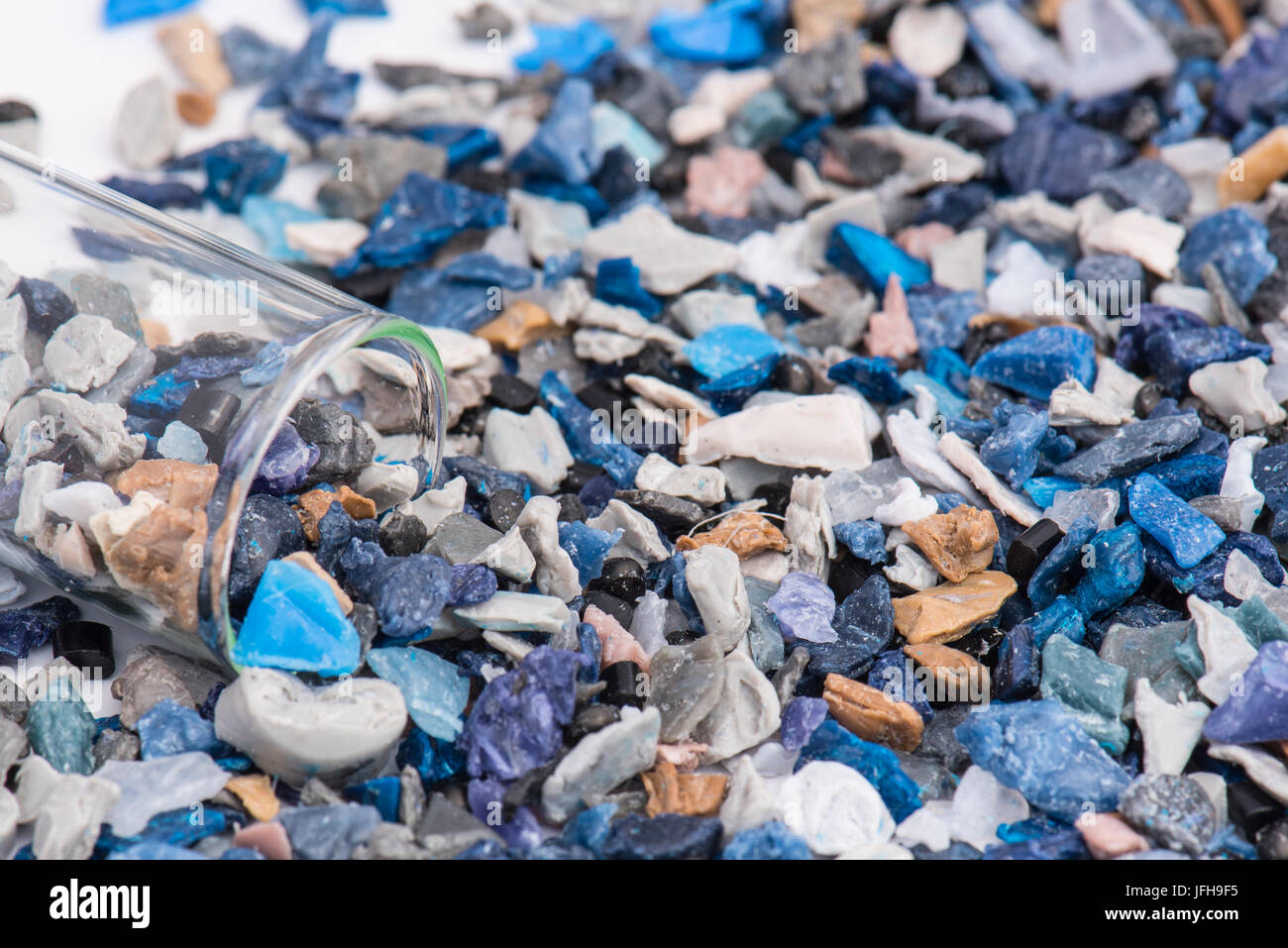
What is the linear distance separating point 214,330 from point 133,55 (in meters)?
1.03

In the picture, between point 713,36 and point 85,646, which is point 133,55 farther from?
point 85,646

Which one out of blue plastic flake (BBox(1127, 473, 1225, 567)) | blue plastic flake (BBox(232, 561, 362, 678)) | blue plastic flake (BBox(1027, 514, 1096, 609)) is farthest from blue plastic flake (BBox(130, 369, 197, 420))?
blue plastic flake (BBox(1127, 473, 1225, 567))

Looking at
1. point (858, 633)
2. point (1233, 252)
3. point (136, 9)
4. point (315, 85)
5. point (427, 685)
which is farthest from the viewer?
point (136, 9)

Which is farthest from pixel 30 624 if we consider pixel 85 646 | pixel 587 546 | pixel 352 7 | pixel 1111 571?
pixel 352 7

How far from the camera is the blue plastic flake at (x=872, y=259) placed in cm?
164

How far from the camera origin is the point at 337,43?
82.5 inches

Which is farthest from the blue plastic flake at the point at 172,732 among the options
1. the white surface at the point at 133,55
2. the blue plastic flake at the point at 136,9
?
the blue plastic flake at the point at 136,9

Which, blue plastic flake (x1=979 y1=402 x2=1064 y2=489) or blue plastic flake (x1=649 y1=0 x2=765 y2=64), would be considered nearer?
blue plastic flake (x1=979 y1=402 x2=1064 y2=489)

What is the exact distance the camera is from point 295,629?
40.8 inches

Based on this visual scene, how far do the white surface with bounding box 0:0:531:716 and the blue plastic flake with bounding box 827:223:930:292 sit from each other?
767 millimetres

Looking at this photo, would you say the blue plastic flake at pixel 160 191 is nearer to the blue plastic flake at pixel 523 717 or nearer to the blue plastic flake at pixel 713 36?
the blue plastic flake at pixel 713 36

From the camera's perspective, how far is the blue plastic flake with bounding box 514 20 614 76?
2.07m

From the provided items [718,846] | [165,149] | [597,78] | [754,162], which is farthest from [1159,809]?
[165,149]

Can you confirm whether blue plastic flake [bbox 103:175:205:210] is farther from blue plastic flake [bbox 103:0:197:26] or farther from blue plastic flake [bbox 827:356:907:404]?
blue plastic flake [bbox 827:356:907:404]
